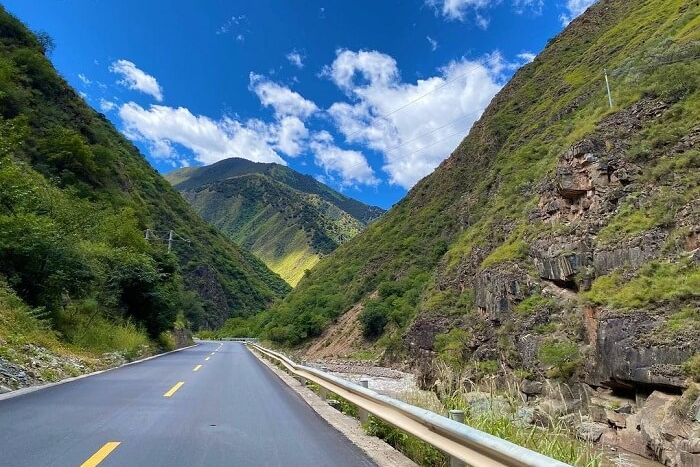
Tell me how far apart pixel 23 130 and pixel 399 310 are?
1411 inches

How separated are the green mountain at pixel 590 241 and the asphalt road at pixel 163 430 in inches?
122

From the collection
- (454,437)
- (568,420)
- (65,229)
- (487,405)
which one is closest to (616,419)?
(568,420)

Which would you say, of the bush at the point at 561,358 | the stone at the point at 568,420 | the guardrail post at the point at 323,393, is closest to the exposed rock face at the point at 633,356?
the bush at the point at 561,358

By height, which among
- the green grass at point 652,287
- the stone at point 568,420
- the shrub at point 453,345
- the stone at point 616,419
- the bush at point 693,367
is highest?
the green grass at point 652,287

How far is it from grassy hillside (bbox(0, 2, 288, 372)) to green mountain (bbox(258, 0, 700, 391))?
51.5ft

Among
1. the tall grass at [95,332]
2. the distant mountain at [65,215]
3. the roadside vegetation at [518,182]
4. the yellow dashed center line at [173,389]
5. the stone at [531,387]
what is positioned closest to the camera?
the yellow dashed center line at [173,389]

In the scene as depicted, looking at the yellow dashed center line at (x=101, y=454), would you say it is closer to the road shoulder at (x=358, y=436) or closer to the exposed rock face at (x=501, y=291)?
the road shoulder at (x=358, y=436)

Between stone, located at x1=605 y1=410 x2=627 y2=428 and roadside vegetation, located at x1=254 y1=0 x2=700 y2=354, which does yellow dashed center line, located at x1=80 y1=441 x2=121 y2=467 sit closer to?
stone, located at x1=605 y1=410 x2=627 y2=428

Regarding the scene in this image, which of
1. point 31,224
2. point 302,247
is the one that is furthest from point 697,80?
point 302,247

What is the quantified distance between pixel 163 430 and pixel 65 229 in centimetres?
1685

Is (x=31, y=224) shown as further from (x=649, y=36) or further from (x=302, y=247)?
(x=302, y=247)

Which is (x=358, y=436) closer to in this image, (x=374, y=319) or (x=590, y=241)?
(x=590, y=241)

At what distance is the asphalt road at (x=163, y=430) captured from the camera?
17.2ft

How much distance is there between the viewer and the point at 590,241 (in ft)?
78.5
